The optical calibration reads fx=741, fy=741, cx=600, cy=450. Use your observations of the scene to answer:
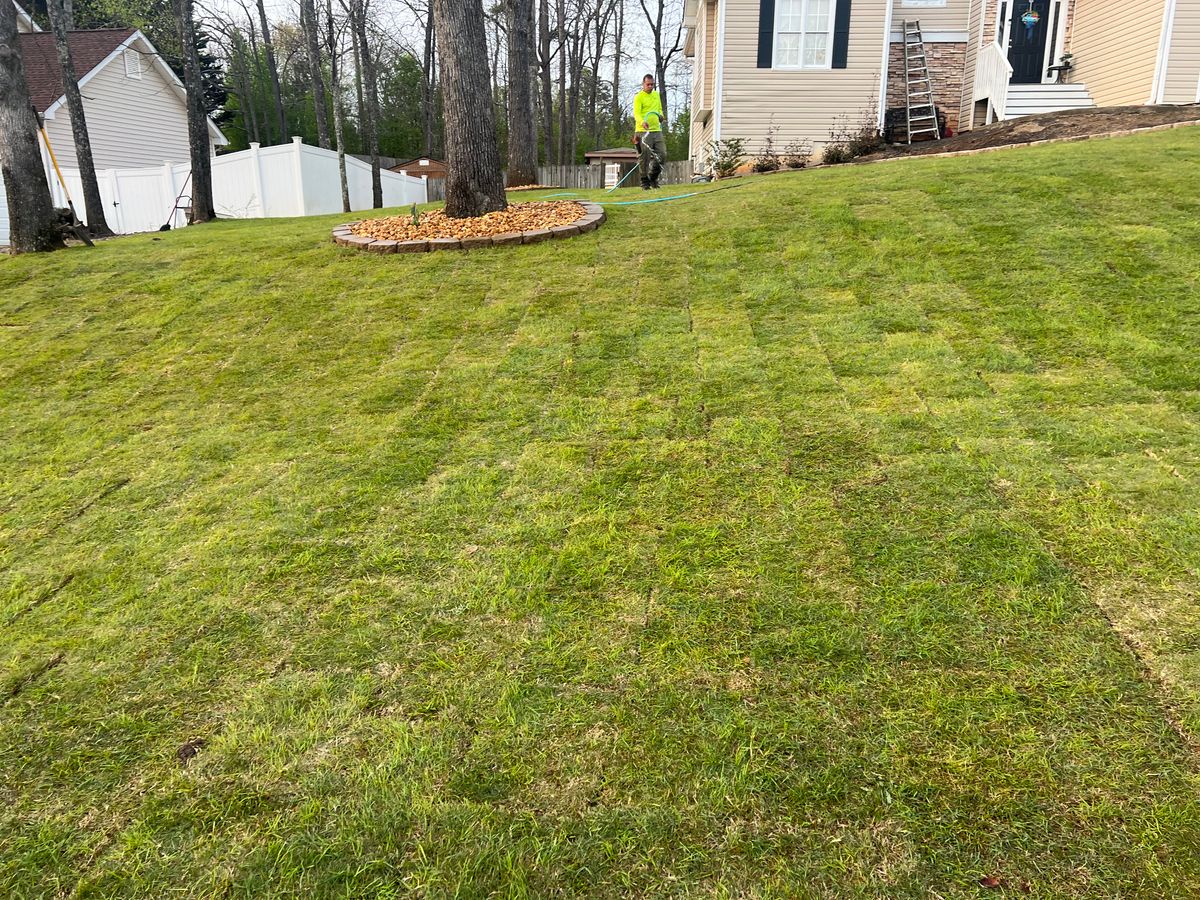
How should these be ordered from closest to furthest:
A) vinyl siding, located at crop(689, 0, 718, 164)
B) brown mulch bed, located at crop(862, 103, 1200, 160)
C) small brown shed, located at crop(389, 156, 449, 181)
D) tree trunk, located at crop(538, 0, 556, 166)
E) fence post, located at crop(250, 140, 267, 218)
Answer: brown mulch bed, located at crop(862, 103, 1200, 160) < vinyl siding, located at crop(689, 0, 718, 164) < fence post, located at crop(250, 140, 267, 218) < tree trunk, located at crop(538, 0, 556, 166) < small brown shed, located at crop(389, 156, 449, 181)

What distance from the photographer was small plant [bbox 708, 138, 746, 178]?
12.9m

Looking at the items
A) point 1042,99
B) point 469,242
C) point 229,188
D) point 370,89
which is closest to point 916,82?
point 1042,99

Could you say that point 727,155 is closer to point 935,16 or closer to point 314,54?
point 935,16

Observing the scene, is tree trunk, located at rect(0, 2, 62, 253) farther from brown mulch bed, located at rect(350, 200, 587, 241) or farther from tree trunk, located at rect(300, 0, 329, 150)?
tree trunk, located at rect(300, 0, 329, 150)

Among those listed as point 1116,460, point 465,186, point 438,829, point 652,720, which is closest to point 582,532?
point 652,720

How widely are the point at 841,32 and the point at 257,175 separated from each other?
1382cm

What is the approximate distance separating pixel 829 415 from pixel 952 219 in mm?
3225

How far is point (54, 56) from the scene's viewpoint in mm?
19984

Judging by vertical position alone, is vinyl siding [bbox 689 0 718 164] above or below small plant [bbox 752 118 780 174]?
above

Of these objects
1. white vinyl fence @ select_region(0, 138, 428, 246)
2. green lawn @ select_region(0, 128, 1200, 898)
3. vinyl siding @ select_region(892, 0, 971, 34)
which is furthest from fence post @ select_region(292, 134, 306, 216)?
green lawn @ select_region(0, 128, 1200, 898)

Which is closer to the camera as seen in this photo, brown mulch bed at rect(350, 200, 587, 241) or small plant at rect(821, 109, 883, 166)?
brown mulch bed at rect(350, 200, 587, 241)

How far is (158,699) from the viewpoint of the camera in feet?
6.65

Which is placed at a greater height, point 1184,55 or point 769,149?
point 1184,55

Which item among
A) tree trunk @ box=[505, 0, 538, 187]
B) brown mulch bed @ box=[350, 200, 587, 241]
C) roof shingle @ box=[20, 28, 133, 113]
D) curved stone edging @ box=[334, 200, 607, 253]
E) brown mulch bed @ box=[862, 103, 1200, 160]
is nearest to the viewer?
curved stone edging @ box=[334, 200, 607, 253]
